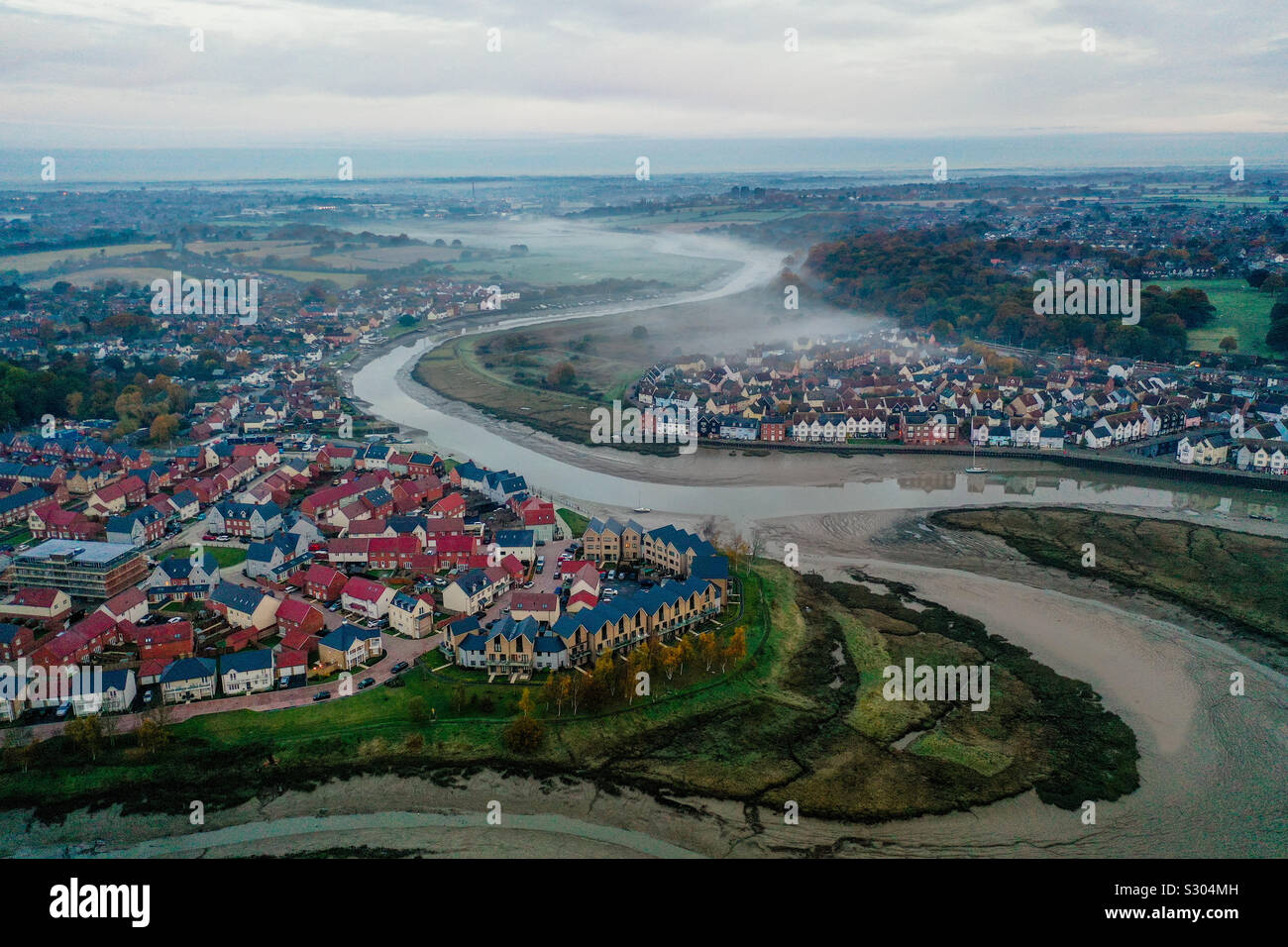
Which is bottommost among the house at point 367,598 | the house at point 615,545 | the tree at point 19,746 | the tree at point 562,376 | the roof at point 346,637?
the tree at point 19,746

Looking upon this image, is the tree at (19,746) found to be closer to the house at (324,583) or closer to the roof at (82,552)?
the roof at (82,552)

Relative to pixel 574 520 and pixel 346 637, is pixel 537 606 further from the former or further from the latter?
pixel 574 520

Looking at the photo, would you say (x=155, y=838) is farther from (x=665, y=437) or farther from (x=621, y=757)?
(x=665, y=437)

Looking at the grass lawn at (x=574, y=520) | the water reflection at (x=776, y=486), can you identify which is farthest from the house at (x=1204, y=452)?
Answer: the grass lawn at (x=574, y=520)

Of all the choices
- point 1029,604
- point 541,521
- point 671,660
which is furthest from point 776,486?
point 671,660

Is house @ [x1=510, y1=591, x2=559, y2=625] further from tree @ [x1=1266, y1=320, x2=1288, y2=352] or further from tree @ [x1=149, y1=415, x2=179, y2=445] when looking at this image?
tree @ [x1=1266, y1=320, x2=1288, y2=352]

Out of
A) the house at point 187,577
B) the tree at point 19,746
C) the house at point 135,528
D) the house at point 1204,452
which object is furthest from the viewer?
the house at point 1204,452
